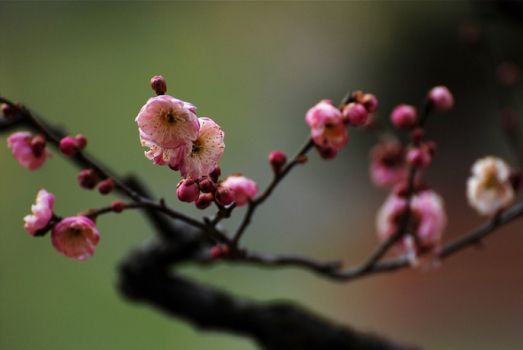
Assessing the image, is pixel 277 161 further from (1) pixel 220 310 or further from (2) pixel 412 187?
(1) pixel 220 310

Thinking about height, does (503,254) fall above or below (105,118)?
below

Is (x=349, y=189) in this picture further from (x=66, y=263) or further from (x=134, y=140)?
(x=66, y=263)

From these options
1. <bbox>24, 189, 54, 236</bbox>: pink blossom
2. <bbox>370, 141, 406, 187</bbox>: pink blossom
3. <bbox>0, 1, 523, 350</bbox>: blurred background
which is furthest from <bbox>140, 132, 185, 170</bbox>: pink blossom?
<bbox>0, 1, 523, 350</bbox>: blurred background

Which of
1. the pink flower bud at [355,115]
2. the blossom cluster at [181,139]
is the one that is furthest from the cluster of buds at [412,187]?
the blossom cluster at [181,139]

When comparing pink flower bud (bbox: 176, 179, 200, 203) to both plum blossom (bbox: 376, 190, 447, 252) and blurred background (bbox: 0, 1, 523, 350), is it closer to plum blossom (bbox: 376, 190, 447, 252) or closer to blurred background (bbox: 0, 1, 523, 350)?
plum blossom (bbox: 376, 190, 447, 252)

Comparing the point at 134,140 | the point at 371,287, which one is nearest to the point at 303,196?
the point at 371,287

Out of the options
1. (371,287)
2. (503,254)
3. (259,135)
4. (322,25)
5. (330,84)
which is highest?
(322,25)
